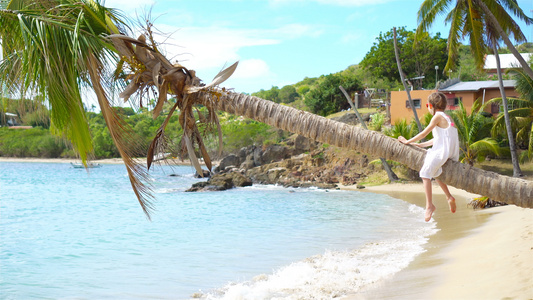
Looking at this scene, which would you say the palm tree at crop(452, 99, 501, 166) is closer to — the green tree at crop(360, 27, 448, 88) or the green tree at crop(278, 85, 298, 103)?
the green tree at crop(360, 27, 448, 88)

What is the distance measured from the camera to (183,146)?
4.46 meters

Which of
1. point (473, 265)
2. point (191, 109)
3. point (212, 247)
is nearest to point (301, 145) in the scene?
point (212, 247)

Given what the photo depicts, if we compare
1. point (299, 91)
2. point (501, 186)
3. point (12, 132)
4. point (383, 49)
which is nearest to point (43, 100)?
point (501, 186)

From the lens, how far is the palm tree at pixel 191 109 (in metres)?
4.20

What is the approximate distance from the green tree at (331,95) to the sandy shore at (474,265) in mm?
31925

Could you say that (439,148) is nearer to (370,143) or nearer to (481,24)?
(370,143)

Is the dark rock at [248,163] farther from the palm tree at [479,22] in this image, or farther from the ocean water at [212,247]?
the palm tree at [479,22]

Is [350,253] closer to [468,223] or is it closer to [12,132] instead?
[468,223]

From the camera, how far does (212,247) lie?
1291 centimetres

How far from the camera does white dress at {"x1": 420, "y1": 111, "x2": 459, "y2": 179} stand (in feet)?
14.0

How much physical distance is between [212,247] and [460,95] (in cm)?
2439

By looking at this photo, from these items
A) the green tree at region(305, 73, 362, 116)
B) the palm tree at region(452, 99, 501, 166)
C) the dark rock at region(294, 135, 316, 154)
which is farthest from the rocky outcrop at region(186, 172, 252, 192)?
the green tree at region(305, 73, 362, 116)

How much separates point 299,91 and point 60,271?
249 feet

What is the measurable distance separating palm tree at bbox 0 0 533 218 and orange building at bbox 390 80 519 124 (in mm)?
25826
